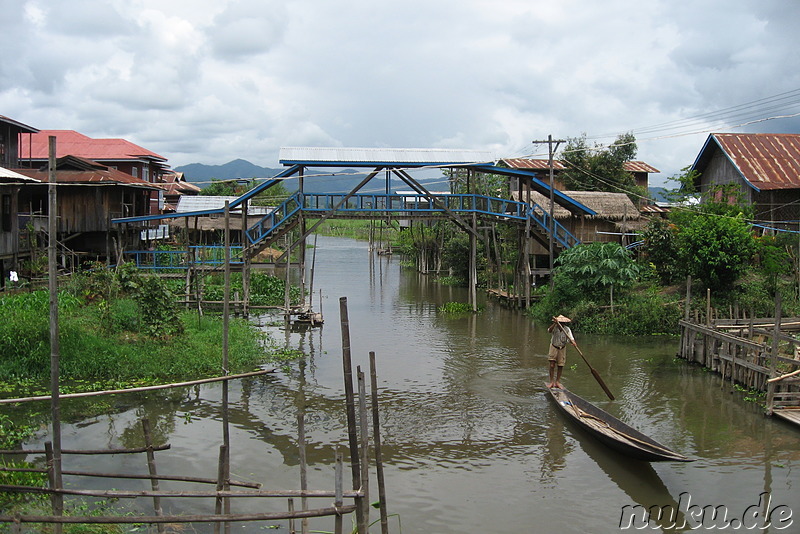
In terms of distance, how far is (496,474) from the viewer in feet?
34.9

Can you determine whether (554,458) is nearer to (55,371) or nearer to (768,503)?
(768,503)

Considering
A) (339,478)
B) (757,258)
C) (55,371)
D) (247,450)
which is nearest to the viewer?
(339,478)

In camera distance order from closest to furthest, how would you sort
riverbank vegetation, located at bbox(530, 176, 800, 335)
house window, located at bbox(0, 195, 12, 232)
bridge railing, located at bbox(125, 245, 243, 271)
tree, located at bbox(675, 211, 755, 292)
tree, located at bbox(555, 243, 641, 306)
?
tree, located at bbox(675, 211, 755, 292), riverbank vegetation, located at bbox(530, 176, 800, 335), house window, located at bbox(0, 195, 12, 232), tree, located at bbox(555, 243, 641, 306), bridge railing, located at bbox(125, 245, 243, 271)

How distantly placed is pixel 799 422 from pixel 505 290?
16433 mm

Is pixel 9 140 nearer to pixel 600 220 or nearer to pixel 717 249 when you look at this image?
pixel 600 220

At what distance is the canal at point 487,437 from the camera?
31.4 ft

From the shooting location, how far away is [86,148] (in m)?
39.4

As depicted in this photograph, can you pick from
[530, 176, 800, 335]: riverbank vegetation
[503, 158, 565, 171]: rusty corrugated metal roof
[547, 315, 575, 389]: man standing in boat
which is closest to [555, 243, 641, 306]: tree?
[530, 176, 800, 335]: riverbank vegetation

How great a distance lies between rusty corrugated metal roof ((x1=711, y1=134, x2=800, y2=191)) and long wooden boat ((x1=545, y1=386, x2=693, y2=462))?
1596cm

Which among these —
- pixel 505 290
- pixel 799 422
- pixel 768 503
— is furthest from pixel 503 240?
pixel 768 503

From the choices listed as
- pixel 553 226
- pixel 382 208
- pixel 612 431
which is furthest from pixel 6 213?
pixel 612 431

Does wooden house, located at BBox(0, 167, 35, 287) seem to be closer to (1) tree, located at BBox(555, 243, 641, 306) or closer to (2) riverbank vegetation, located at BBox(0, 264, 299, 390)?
(2) riverbank vegetation, located at BBox(0, 264, 299, 390)

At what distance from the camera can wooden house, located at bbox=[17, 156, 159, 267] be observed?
25.3 m

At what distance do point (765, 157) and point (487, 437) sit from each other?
2053 cm
